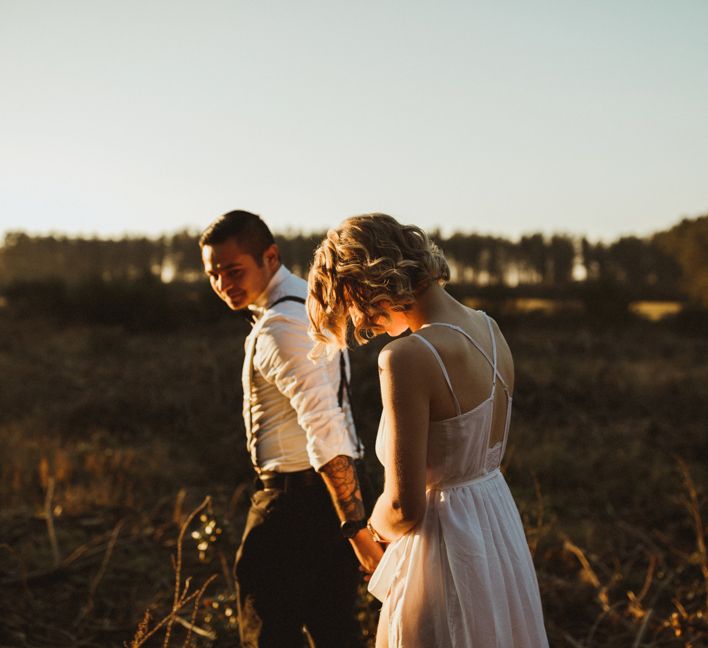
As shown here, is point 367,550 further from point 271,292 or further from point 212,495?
point 212,495

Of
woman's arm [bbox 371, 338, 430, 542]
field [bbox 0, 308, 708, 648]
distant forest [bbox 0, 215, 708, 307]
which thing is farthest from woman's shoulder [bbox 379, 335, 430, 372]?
distant forest [bbox 0, 215, 708, 307]

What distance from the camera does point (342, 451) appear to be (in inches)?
93.2

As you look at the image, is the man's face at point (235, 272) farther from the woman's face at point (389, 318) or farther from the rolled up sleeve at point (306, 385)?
the woman's face at point (389, 318)

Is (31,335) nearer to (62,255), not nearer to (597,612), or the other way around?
(597,612)

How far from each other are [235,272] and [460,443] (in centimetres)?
120

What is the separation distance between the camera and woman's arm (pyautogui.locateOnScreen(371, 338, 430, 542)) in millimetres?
1686

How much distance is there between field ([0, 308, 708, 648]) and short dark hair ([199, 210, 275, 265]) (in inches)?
49.0

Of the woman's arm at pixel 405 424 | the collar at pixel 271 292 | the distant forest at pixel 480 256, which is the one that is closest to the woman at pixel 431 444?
the woman's arm at pixel 405 424

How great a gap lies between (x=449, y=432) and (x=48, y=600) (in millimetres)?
3877

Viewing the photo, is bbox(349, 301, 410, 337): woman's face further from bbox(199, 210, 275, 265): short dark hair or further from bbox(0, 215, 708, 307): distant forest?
bbox(0, 215, 708, 307): distant forest

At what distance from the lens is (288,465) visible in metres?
2.50

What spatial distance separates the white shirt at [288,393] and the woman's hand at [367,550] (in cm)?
27

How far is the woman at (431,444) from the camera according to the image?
68.6 inches

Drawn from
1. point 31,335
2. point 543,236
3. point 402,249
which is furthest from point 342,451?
point 543,236
